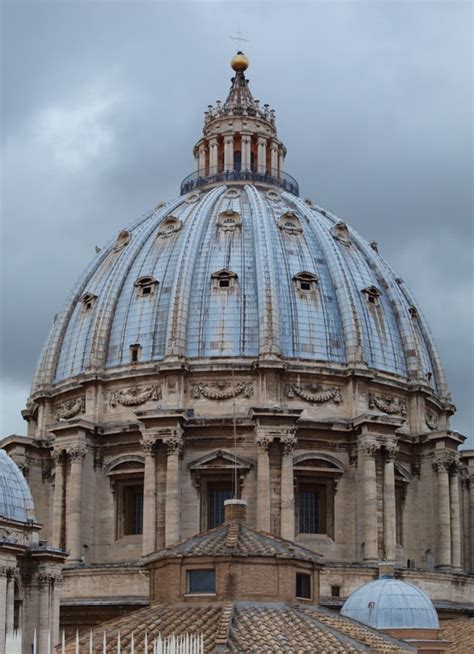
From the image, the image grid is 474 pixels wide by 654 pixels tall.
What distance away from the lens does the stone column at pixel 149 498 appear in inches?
2178

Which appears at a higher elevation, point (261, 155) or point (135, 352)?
point (261, 155)

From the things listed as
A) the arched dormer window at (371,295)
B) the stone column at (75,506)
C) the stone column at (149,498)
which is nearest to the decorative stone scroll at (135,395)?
the stone column at (75,506)

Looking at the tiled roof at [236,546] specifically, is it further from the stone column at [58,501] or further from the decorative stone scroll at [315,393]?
the stone column at [58,501]

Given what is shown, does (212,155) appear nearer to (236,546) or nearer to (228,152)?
(228,152)

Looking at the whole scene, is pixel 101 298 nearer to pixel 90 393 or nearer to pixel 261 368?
pixel 90 393

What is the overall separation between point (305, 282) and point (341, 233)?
544cm

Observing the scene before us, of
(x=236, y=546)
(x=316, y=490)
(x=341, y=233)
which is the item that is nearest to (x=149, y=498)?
(x=316, y=490)

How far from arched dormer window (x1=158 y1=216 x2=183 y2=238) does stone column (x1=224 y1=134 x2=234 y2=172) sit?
6357 mm

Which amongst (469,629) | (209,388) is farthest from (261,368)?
(469,629)

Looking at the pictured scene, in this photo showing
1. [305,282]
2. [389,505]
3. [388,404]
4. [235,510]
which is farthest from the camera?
[305,282]

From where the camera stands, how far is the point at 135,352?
199 ft

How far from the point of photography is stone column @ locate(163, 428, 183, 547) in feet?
181

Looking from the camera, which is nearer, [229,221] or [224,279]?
[224,279]

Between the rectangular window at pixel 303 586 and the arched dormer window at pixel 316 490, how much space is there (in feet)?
64.8
